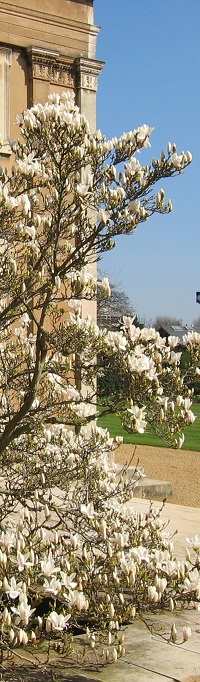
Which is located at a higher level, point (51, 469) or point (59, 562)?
point (51, 469)

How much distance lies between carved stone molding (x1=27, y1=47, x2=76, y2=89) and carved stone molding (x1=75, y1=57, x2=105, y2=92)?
127 mm

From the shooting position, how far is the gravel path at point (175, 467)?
12.2 metres

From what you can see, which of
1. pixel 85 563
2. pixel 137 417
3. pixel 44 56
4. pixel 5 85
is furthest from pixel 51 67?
pixel 85 563

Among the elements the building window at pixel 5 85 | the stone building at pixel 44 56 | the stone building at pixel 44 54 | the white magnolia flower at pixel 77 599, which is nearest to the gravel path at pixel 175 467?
the stone building at pixel 44 56

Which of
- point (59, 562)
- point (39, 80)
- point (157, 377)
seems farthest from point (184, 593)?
point (39, 80)

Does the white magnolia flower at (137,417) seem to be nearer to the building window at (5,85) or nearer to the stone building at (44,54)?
the stone building at (44,54)

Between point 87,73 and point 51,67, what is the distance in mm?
646

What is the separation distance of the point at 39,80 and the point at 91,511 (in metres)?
11.0

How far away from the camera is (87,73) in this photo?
1490cm

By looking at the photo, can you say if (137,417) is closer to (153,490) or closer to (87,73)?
(153,490)

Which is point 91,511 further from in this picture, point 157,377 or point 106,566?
point 157,377

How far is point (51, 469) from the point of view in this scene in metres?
5.53

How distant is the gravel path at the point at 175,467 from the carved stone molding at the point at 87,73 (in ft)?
20.3

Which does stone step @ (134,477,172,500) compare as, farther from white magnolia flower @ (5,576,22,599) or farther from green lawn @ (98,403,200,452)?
white magnolia flower @ (5,576,22,599)
